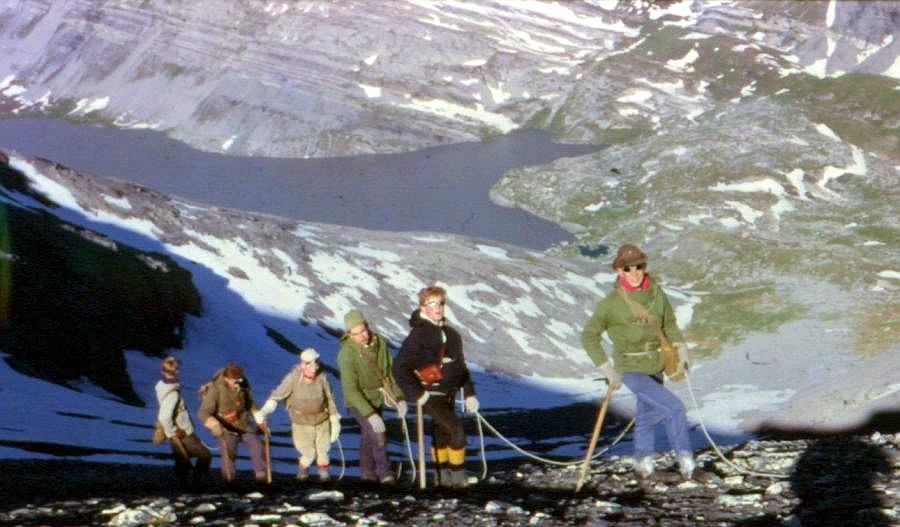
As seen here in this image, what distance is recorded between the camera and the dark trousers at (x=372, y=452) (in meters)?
22.4

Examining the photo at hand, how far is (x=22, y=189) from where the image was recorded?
10094cm

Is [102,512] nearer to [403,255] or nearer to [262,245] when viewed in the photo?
[262,245]

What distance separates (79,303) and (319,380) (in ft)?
186

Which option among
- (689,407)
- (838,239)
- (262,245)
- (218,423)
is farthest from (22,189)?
(838,239)

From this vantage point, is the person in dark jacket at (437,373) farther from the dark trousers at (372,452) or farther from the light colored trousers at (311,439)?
the light colored trousers at (311,439)

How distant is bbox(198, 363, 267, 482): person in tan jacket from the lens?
78.8 feet

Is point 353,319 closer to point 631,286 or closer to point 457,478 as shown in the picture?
point 457,478

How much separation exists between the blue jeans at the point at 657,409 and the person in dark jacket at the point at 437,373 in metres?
2.64

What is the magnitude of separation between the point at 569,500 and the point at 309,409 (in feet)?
20.6

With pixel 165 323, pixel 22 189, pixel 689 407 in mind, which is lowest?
pixel 689 407

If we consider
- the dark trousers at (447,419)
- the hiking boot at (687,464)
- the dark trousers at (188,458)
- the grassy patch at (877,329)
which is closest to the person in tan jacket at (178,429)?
the dark trousers at (188,458)

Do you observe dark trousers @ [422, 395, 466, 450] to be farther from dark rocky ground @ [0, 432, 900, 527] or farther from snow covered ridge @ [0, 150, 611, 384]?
snow covered ridge @ [0, 150, 611, 384]

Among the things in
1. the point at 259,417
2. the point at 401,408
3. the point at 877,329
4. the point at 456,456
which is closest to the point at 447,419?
the point at 456,456

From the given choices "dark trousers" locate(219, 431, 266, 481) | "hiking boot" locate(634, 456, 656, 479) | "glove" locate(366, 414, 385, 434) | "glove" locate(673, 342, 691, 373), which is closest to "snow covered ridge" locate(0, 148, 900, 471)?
"dark trousers" locate(219, 431, 266, 481)
